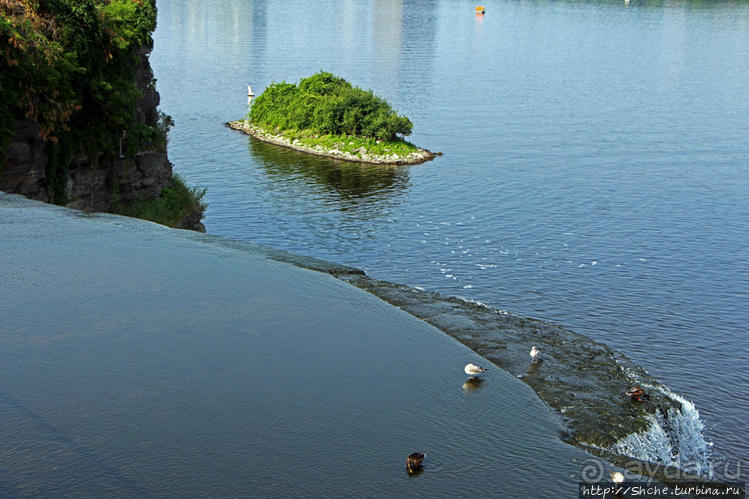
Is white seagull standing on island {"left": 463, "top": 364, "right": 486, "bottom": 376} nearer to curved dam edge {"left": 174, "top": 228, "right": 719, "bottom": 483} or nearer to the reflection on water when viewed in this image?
curved dam edge {"left": 174, "top": 228, "right": 719, "bottom": 483}

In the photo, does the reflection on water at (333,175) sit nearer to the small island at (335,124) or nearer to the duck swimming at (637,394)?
the small island at (335,124)

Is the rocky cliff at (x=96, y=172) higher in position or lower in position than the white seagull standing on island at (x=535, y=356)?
higher

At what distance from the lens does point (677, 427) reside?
2594 centimetres

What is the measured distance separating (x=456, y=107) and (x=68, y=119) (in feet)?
210

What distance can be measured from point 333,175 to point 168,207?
24429 millimetres

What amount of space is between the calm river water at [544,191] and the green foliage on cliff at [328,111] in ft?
14.9

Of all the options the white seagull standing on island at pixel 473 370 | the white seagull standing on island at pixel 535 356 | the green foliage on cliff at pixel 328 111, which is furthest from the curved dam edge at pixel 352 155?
the white seagull standing on island at pixel 473 370

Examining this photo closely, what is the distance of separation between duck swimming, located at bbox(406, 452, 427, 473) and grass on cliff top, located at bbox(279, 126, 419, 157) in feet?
190

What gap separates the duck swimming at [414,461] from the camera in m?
18.5

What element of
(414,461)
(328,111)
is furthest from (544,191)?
(414,461)

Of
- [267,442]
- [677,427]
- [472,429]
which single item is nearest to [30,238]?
[267,442]

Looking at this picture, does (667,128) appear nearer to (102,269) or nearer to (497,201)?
(497,201)

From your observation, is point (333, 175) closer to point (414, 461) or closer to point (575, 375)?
point (575, 375)

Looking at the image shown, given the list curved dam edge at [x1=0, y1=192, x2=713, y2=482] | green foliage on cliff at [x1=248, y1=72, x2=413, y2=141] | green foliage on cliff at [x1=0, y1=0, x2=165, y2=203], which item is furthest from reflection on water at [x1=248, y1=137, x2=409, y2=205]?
curved dam edge at [x1=0, y1=192, x2=713, y2=482]
